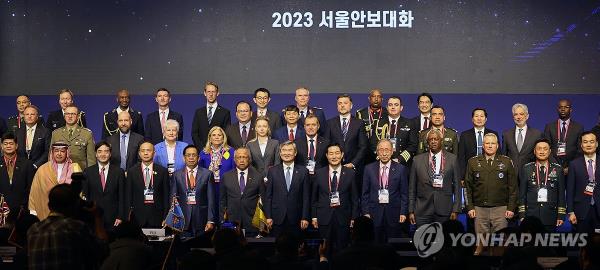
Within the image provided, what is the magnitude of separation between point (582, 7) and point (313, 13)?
347cm

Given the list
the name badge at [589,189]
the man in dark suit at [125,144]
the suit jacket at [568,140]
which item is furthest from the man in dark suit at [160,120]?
the name badge at [589,189]

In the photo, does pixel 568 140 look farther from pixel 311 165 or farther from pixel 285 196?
pixel 285 196

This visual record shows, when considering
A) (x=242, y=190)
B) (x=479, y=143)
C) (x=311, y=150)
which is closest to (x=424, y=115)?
(x=479, y=143)

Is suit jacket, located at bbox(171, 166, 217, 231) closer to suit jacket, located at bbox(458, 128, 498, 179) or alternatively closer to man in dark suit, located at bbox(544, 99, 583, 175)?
suit jacket, located at bbox(458, 128, 498, 179)

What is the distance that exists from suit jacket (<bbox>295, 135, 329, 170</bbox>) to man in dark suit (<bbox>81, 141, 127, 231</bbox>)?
182 cm

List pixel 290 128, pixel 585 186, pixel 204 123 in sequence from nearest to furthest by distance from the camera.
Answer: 1. pixel 585 186
2. pixel 290 128
3. pixel 204 123

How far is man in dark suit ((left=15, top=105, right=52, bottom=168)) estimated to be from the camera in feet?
34.1

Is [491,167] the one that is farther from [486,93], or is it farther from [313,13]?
[313,13]

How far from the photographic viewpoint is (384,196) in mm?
9406

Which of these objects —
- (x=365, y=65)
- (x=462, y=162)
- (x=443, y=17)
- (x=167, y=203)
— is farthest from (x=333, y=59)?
(x=167, y=203)

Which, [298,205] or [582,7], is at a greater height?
[582,7]

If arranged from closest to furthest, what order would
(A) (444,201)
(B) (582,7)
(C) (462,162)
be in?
(A) (444,201), (C) (462,162), (B) (582,7)

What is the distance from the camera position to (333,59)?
484 inches

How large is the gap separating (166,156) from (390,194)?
2.41 meters
